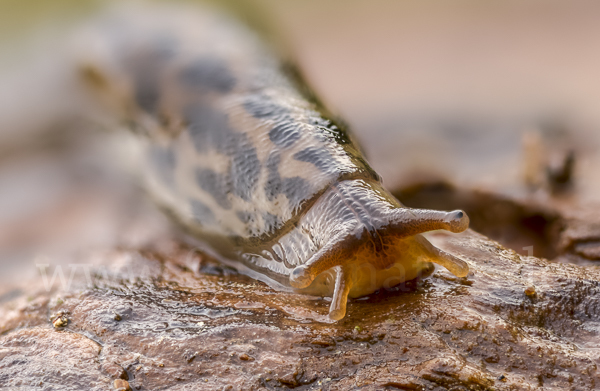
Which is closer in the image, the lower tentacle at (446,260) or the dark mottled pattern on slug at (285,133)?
the lower tentacle at (446,260)

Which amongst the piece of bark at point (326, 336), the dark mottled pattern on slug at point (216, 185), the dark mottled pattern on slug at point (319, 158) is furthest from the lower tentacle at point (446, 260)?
the dark mottled pattern on slug at point (216, 185)

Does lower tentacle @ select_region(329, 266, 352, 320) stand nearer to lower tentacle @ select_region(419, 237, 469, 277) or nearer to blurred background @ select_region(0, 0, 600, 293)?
lower tentacle @ select_region(419, 237, 469, 277)

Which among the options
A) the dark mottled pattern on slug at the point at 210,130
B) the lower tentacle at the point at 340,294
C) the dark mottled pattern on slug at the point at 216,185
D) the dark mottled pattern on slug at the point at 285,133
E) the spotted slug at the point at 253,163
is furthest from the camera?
the dark mottled pattern on slug at the point at 210,130

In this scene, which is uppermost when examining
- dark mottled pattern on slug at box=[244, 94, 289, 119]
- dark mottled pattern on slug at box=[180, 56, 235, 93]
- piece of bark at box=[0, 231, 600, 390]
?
dark mottled pattern on slug at box=[180, 56, 235, 93]

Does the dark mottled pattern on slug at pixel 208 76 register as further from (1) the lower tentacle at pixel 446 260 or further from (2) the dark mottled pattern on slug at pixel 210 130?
(1) the lower tentacle at pixel 446 260

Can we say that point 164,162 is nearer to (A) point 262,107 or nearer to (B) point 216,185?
(B) point 216,185

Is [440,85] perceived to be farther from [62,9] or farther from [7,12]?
[7,12]

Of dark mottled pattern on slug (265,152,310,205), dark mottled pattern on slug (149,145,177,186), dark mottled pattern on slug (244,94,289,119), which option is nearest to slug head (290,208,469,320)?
dark mottled pattern on slug (265,152,310,205)

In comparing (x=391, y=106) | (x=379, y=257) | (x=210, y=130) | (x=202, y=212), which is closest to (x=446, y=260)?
(x=379, y=257)
